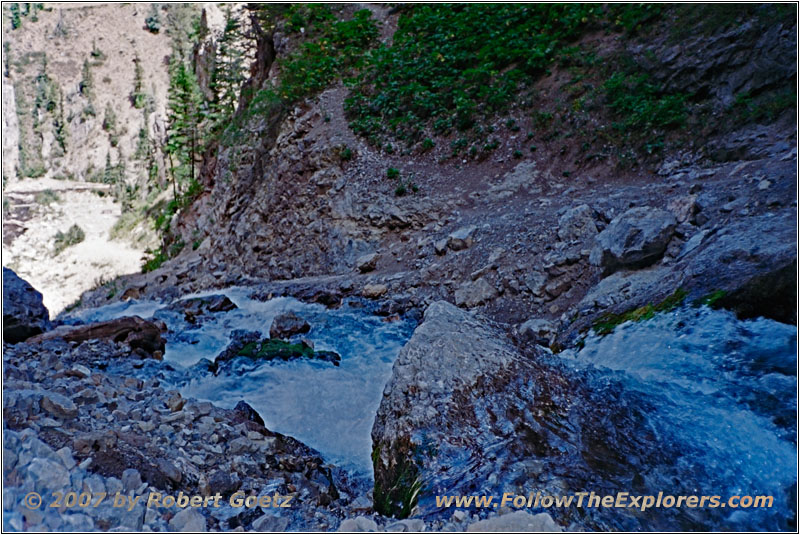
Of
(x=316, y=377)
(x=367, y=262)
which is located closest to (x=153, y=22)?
(x=367, y=262)

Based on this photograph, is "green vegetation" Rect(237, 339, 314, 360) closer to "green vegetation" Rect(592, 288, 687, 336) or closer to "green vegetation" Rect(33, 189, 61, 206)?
"green vegetation" Rect(592, 288, 687, 336)

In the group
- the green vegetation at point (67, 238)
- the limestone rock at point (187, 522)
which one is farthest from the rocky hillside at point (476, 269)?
the green vegetation at point (67, 238)

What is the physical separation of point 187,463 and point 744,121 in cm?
1061

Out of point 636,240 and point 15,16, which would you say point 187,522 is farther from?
point 15,16

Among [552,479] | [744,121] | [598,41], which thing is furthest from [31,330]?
[598,41]

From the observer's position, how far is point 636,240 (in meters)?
6.37

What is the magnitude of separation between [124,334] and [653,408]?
6.90 m

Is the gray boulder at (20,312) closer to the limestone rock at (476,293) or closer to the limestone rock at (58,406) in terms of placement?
the limestone rock at (58,406)

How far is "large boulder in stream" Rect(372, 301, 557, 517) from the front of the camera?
9.36 ft

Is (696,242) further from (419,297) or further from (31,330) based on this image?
(31,330)

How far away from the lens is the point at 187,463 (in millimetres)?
3309

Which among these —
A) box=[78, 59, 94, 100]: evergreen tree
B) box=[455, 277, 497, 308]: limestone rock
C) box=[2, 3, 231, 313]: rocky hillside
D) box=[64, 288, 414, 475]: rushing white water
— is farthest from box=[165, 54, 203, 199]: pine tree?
box=[78, 59, 94, 100]: evergreen tree

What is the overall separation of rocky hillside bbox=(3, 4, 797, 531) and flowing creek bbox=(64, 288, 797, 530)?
0.02 meters

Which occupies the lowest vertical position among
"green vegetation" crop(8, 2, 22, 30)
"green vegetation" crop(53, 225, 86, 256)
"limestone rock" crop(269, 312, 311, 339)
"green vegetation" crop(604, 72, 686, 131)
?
"green vegetation" crop(53, 225, 86, 256)
